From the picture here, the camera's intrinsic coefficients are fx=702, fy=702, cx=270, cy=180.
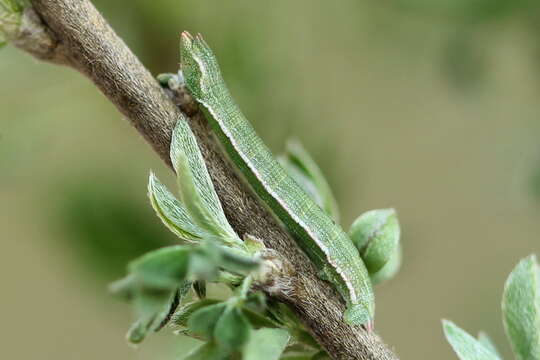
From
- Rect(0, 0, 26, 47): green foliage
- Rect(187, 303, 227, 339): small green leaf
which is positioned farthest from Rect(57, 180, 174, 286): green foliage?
Rect(187, 303, 227, 339): small green leaf

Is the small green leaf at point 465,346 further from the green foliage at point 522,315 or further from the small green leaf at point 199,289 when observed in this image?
the small green leaf at point 199,289

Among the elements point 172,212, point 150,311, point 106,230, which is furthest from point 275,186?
point 106,230

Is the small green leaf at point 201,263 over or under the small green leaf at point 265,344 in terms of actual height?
over

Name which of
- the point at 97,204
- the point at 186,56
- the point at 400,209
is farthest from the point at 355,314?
the point at 400,209

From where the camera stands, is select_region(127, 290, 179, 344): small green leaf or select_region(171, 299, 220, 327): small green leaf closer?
select_region(127, 290, 179, 344): small green leaf

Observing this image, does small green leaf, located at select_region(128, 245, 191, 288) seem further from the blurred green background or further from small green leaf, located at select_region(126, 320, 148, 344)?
the blurred green background

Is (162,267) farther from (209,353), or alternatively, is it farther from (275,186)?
(275,186)

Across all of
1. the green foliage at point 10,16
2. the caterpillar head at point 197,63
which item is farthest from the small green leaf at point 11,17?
the caterpillar head at point 197,63
